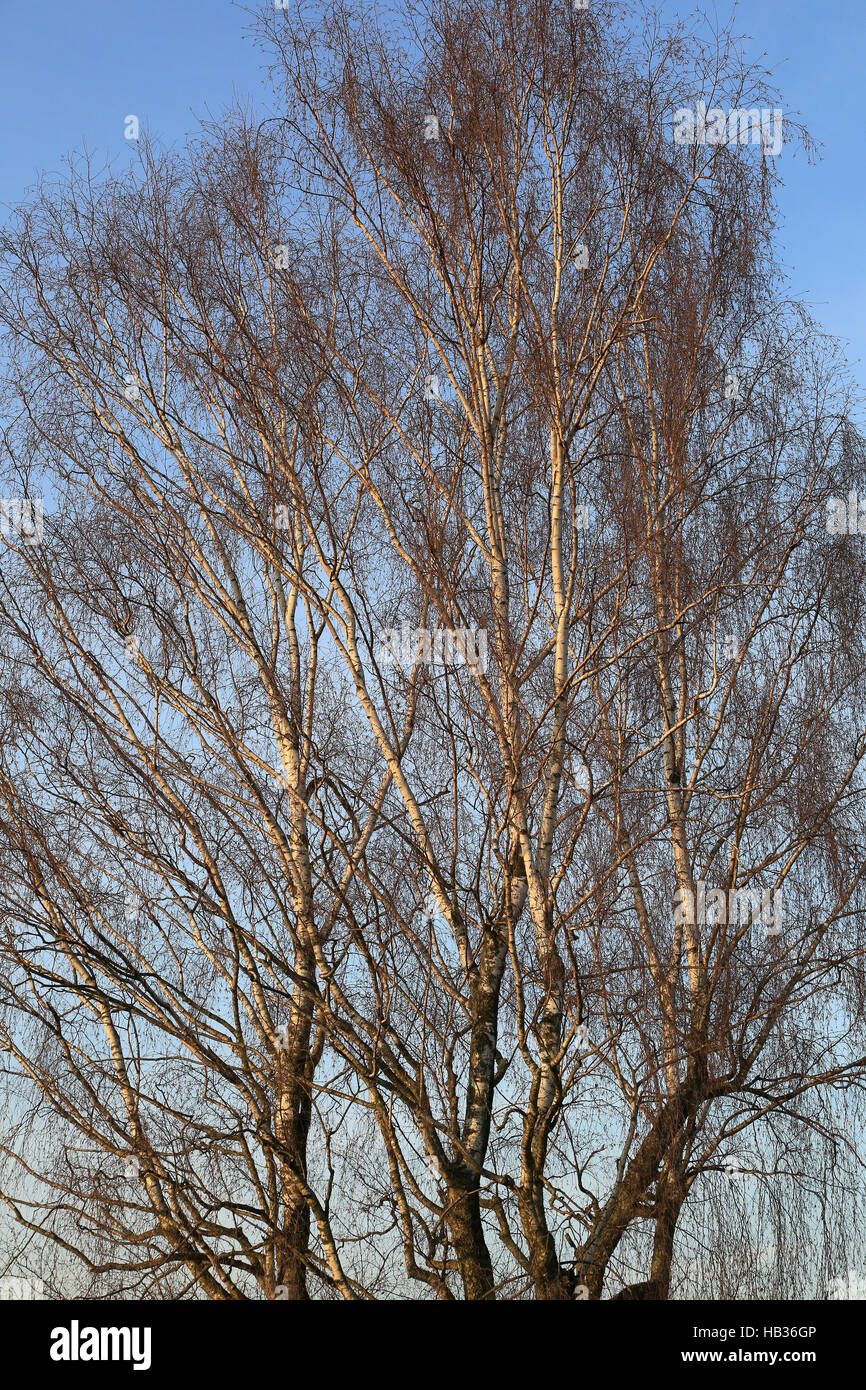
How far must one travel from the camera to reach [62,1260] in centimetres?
739

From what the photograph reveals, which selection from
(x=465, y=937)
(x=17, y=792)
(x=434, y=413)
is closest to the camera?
Answer: (x=465, y=937)

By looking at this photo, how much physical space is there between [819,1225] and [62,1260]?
4.45 m

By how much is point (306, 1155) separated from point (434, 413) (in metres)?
4.96

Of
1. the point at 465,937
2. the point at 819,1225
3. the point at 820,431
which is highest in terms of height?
the point at 820,431

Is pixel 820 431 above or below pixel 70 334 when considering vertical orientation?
below
